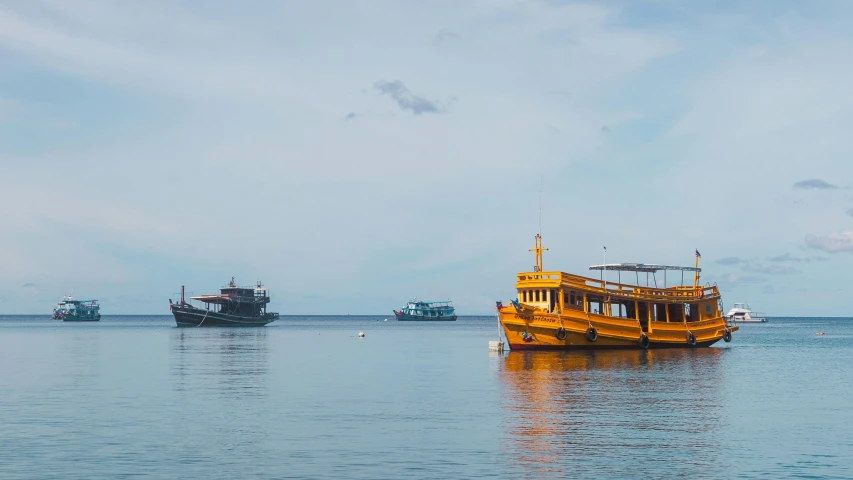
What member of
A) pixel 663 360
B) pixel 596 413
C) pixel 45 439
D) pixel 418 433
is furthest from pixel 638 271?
pixel 45 439

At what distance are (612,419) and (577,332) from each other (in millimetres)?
33404

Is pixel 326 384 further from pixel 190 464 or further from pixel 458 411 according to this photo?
pixel 190 464

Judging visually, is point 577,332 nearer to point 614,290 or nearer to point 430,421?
point 614,290

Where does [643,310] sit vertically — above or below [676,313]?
above

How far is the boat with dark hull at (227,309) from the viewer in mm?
149250

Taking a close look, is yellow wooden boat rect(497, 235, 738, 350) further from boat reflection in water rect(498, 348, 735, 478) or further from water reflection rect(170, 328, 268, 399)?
water reflection rect(170, 328, 268, 399)

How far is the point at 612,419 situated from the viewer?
32.0 meters

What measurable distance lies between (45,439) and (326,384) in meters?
19.7

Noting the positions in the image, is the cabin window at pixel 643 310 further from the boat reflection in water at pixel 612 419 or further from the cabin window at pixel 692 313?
the boat reflection in water at pixel 612 419

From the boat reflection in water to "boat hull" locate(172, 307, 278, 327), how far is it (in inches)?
3953

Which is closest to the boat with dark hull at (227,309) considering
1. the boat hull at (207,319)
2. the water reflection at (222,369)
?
the boat hull at (207,319)

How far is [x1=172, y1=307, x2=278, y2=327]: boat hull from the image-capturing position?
150m

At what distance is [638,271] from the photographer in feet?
249

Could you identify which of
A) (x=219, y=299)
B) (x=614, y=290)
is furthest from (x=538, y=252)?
(x=219, y=299)
